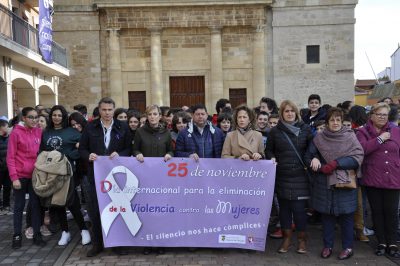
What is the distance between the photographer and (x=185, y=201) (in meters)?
5.58

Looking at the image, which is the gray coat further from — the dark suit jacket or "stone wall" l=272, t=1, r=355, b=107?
"stone wall" l=272, t=1, r=355, b=107

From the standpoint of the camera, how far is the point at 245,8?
899 inches

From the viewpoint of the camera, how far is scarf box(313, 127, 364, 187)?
5.30m

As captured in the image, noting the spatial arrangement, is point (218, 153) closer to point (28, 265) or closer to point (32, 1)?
point (28, 265)

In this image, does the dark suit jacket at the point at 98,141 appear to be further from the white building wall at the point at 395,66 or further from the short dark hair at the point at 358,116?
the white building wall at the point at 395,66

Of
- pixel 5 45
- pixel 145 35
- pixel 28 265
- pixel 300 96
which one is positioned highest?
pixel 145 35

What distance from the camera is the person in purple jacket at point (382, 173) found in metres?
5.45

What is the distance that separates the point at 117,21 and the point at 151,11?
6.34 feet

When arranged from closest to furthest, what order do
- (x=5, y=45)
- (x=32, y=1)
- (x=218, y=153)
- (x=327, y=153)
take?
(x=327, y=153) → (x=218, y=153) → (x=5, y=45) → (x=32, y=1)

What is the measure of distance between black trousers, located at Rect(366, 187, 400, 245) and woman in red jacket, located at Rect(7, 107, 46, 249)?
4.77 metres

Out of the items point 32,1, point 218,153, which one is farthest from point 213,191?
point 32,1

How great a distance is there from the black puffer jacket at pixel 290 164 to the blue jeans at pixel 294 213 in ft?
0.37

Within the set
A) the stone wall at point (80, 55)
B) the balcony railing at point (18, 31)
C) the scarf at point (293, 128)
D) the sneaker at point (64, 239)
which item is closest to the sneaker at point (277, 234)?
the scarf at point (293, 128)

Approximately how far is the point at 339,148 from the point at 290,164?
653 millimetres
